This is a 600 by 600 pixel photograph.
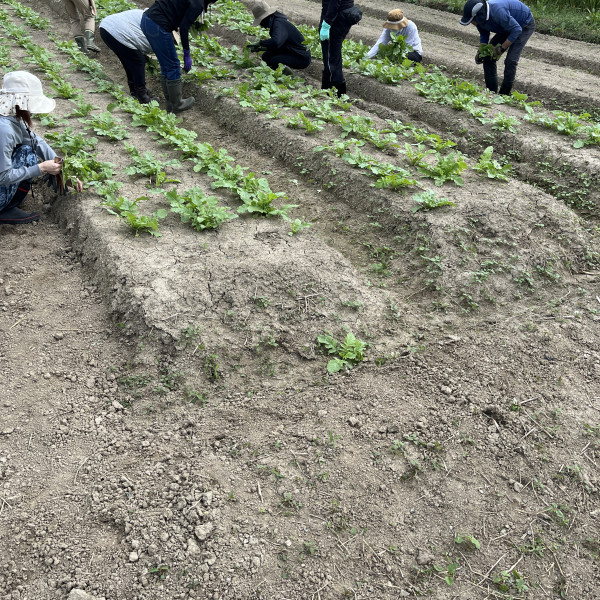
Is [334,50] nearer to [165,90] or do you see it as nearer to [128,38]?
[165,90]

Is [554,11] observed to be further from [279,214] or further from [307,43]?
[279,214]

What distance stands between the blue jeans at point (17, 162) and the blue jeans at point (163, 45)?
2886mm

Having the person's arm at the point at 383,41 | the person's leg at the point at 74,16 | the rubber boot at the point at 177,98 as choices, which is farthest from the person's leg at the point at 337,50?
the person's leg at the point at 74,16

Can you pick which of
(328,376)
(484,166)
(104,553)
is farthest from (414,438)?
(484,166)

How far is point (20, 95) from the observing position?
4.22 meters

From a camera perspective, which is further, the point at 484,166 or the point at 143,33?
the point at 143,33

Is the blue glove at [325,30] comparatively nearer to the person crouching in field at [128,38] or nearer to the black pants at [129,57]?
the person crouching in field at [128,38]

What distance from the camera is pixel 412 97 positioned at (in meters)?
7.58

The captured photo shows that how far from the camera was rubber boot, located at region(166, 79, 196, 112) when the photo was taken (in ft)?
23.2

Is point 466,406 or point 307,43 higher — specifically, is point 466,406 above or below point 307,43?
below

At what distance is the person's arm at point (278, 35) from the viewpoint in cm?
777

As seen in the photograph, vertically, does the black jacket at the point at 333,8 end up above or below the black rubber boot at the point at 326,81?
above

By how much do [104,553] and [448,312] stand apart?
295 cm

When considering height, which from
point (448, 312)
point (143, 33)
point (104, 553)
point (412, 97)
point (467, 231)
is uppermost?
point (143, 33)
